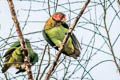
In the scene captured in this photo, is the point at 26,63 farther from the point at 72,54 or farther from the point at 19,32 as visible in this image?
the point at 72,54

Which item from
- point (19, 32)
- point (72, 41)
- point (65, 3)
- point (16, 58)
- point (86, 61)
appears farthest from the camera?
point (16, 58)

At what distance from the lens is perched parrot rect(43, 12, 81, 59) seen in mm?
3734

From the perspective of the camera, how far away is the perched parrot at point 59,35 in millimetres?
3734

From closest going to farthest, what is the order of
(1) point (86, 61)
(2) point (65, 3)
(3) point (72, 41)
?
(2) point (65, 3)
(1) point (86, 61)
(3) point (72, 41)

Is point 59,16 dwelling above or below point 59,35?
above

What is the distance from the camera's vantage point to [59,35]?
4023 millimetres

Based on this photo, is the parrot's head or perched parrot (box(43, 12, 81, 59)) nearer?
the parrot's head

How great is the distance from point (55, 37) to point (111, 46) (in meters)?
1.45

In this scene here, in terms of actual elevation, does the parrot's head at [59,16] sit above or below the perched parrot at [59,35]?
above

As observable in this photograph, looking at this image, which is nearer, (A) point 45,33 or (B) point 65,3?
(B) point 65,3

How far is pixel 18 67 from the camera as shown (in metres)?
4.64

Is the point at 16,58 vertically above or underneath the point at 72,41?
underneath

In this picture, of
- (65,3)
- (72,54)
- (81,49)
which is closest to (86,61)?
(81,49)

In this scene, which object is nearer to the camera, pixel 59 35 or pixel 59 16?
pixel 59 16
